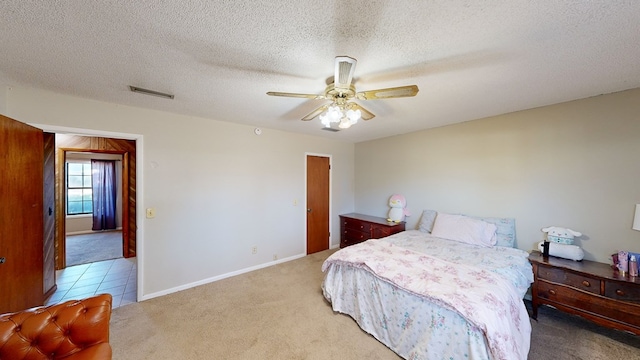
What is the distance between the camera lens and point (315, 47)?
4.76ft

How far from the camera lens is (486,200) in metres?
3.10

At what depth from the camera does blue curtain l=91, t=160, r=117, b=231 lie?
241 inches

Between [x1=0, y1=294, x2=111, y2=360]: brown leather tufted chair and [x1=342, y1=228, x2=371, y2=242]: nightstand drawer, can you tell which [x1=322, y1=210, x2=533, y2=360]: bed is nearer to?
[x1=342, y1=228, x2=371, y2=242]: nightstand drawer

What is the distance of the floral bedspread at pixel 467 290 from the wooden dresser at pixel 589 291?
23.7 inches

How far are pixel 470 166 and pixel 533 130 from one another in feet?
2.57

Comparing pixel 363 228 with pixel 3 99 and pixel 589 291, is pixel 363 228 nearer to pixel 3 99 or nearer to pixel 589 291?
pixel 589 291

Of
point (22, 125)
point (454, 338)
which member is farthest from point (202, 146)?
point (454, 338)

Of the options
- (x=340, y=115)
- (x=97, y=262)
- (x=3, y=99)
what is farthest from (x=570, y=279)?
(x=97, y=262)

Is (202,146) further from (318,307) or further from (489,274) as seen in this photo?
(489,274)

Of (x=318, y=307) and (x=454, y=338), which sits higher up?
(x=454, y=338)

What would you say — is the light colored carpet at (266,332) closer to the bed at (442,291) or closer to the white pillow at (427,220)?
the bed at (442,291)

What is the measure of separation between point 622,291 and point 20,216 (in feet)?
17.1

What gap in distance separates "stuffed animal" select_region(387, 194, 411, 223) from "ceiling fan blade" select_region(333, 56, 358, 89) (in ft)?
9.25

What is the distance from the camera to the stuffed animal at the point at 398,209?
3951mm
